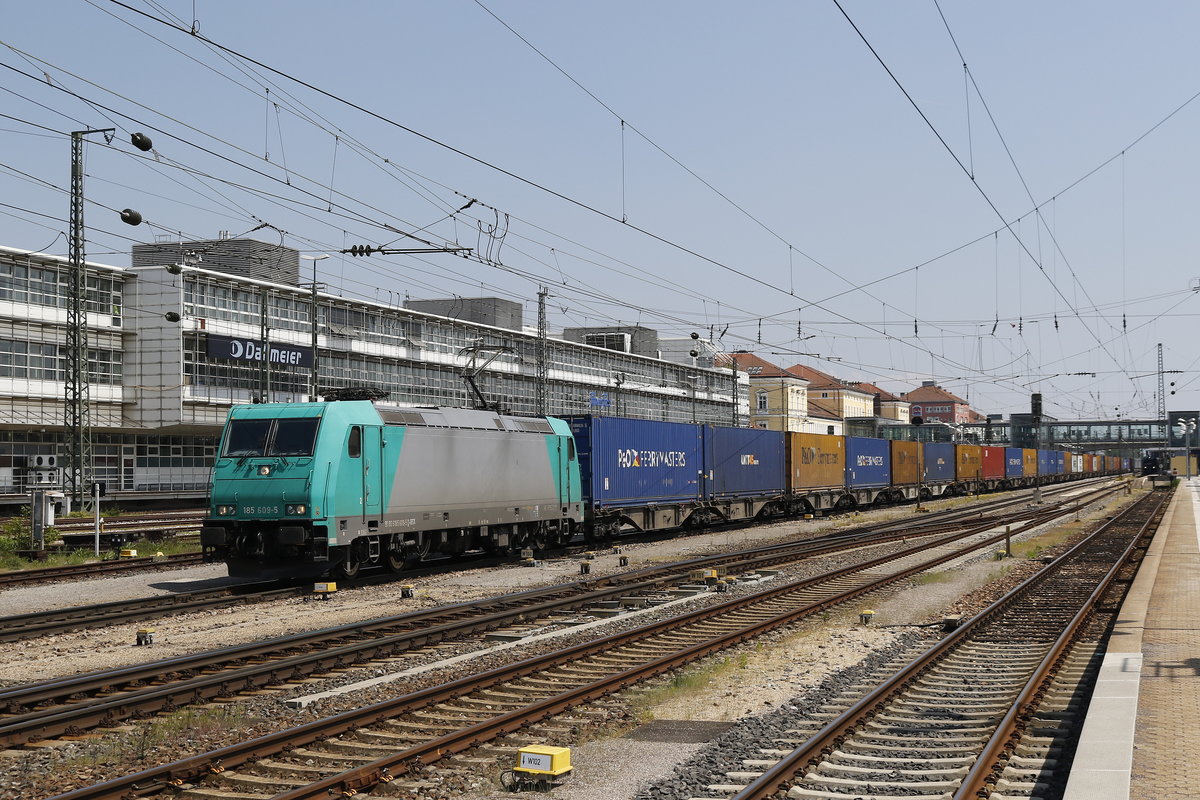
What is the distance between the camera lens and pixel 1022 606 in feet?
61.0

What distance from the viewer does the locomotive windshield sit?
64.6 ft

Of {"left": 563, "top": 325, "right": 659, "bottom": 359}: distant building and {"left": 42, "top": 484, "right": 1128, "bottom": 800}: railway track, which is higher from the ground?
{"left": 563, "top": 325, "right": 659, "bottom": 359}: distant building

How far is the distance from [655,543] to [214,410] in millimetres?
35627

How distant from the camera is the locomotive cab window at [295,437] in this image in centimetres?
1964

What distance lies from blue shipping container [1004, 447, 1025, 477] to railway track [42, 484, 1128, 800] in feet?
222

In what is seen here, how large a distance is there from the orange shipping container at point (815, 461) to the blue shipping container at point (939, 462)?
13414 millimetres

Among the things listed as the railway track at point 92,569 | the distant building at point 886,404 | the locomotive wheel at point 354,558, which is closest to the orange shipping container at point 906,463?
the railway track at point 92,569

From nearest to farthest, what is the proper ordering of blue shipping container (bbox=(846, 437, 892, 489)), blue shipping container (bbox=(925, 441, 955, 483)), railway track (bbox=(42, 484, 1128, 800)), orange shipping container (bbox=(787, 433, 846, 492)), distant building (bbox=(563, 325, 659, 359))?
railway track (bbox=(42, 484, 1128, 800)) → orange shipping container (bbox=(787, 433, 846, 492)) → blue shipping container (bbox=(846, 437, 892, 489)) → blue shipping container (bbox=(925, 441, 955, 483)) → distant building (bbox=(563, 325, 659, 359))

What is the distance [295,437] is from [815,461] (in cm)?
2941

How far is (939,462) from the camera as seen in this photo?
2505 inches

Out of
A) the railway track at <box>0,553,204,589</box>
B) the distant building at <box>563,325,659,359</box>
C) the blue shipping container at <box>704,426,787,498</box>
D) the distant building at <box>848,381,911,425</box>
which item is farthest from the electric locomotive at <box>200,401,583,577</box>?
the distant building at <box>848,381,911,425</box>

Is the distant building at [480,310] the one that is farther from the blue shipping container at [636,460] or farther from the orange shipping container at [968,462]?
the blue shipping container at [636,460]

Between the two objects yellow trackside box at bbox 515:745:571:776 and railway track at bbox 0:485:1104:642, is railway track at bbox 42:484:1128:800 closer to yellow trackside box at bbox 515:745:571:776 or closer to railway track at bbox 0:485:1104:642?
yellow trackside box at bbox 515:745:571:776

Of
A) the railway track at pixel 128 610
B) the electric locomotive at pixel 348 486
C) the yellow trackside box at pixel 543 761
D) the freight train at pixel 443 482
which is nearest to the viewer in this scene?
the yellow trackside box at pixel 543 761
